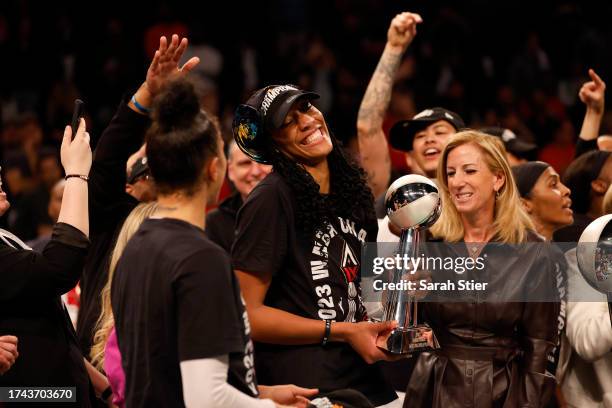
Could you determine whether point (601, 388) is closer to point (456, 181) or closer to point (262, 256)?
point (456, 181)

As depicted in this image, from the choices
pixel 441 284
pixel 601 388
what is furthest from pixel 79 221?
pixel 601 388

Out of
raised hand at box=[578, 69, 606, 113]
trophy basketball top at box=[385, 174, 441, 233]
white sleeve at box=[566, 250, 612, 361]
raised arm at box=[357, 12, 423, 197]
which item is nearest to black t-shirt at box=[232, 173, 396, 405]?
Result: trophy basketball top at box=[385, 174, 441, 233]

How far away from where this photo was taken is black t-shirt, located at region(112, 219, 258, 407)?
87.1 inches

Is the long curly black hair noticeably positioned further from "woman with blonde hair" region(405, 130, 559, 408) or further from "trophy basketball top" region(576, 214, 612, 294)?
"trophy basketball top" region(576, 214, 612, 294)

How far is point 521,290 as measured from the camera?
334 cm

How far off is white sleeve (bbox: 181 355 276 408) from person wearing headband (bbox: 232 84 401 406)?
615 millimetres

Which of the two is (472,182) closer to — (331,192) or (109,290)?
(331,192)

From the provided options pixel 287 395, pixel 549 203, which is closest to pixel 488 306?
pixel 549 203

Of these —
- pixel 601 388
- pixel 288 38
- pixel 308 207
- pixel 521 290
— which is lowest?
pixel 601 388

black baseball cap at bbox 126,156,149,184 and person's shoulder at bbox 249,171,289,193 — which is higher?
black baseball cap at bbox 126,156,149,184

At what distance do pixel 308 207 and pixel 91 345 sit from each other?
1.11m

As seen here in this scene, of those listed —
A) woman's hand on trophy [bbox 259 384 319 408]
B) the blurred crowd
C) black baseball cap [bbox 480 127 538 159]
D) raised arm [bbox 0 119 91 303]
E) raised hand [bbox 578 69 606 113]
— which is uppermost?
the blurred crowd

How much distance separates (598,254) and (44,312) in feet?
5.52

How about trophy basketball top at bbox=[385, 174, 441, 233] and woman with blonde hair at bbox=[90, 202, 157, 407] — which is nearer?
trophy basketball top at bbox=[385, 174, 441, 233]
